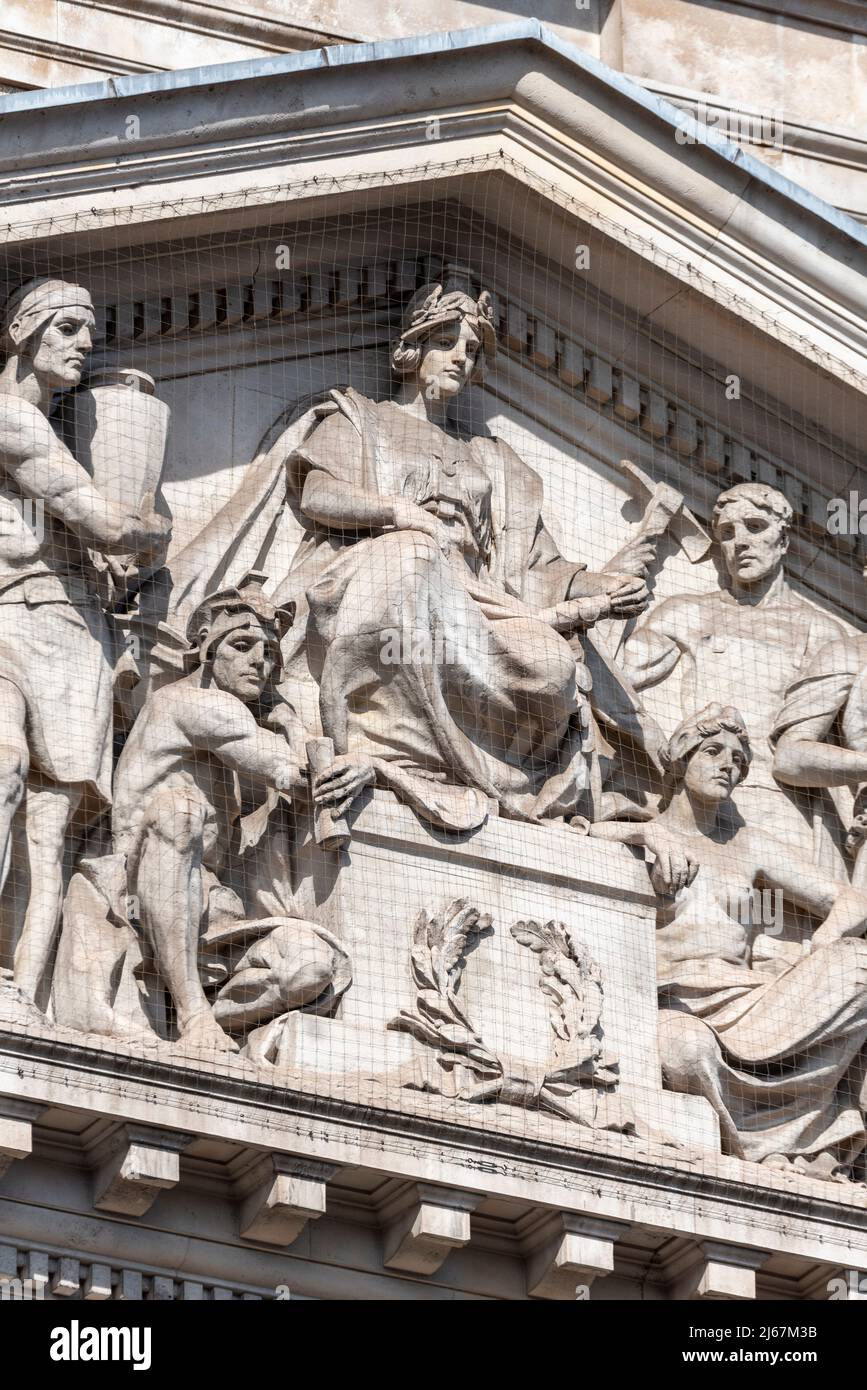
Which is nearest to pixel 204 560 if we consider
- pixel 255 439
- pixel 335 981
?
pixel 255 439

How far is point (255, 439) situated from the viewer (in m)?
13.2

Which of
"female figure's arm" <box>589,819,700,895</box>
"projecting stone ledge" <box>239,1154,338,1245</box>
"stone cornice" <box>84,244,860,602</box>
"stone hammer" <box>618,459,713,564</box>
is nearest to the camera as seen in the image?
"projecting stone ledge" <box>239,1154,338,1245</box>

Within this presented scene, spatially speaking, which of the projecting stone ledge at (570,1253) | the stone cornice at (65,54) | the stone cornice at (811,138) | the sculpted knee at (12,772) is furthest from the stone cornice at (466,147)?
the projecting stone ledge at (570,1253)

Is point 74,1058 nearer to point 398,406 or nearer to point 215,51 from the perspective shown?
point 398,406

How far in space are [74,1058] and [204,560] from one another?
2.20m

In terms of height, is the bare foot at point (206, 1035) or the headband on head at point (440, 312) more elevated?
the headband on head at point (440, 312)

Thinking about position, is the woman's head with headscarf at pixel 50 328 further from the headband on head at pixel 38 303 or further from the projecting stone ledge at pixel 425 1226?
the projecting stone ledge at pixel 425 1226

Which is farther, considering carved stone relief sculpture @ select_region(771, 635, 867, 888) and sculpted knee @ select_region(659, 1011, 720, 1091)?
carved stone relief sculpture @ select_region(771, 635, 867, 888)

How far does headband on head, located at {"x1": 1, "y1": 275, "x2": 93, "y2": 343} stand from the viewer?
12492 millimetres

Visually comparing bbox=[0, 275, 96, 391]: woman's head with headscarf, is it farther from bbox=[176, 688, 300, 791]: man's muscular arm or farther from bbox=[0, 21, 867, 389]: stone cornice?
bbox=[176, 688, 300, 791]: man's muscular arm

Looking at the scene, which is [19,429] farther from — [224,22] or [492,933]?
[224,22]

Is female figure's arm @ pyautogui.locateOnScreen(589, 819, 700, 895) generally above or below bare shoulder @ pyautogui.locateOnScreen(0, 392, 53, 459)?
below

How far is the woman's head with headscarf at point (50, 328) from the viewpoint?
40.9 ft

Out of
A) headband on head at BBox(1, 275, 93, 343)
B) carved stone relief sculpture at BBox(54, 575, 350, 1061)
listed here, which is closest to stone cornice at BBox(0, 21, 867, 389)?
headband on head at BBox(1, 275, 93, 343)
